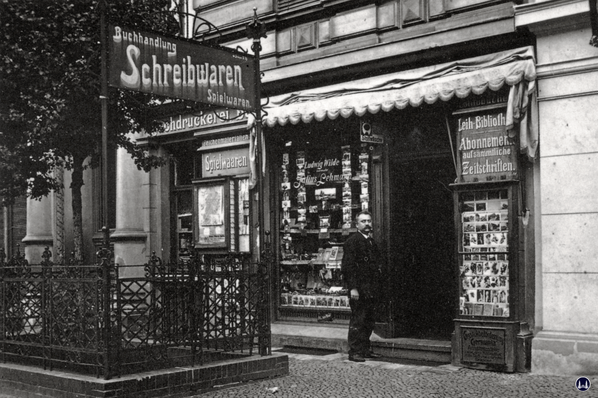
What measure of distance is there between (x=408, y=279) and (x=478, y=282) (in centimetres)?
171

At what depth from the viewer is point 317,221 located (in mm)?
12102

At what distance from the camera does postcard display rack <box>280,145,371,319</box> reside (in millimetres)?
11594

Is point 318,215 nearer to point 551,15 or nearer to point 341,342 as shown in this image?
point 341,342

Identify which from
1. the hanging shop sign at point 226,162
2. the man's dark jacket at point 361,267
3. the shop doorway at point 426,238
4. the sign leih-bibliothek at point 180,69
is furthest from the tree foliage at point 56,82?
the shop doorway at point 426,238

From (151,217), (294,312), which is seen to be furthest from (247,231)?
(151,217)

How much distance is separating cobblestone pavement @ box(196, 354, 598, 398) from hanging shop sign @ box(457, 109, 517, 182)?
2383 millimetres

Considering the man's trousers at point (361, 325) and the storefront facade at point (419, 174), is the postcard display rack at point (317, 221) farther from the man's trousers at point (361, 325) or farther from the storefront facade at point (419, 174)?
the man's trousers at point (361, 325)

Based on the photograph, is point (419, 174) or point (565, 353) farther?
point (419, 174)

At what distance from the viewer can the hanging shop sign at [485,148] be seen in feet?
30.8

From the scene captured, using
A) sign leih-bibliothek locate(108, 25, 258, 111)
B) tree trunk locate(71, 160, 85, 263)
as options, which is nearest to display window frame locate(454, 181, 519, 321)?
sign leih-bibliothek locate(108, 25, 258, 111)

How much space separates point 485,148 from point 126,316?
476 cm

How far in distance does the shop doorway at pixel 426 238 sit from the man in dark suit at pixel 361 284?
957 mm

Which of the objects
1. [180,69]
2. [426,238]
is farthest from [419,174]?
[180,69]

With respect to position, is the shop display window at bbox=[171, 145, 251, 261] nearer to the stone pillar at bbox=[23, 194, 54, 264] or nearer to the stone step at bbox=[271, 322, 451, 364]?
the stone step at bbox=[271, 322, 451, 364]
